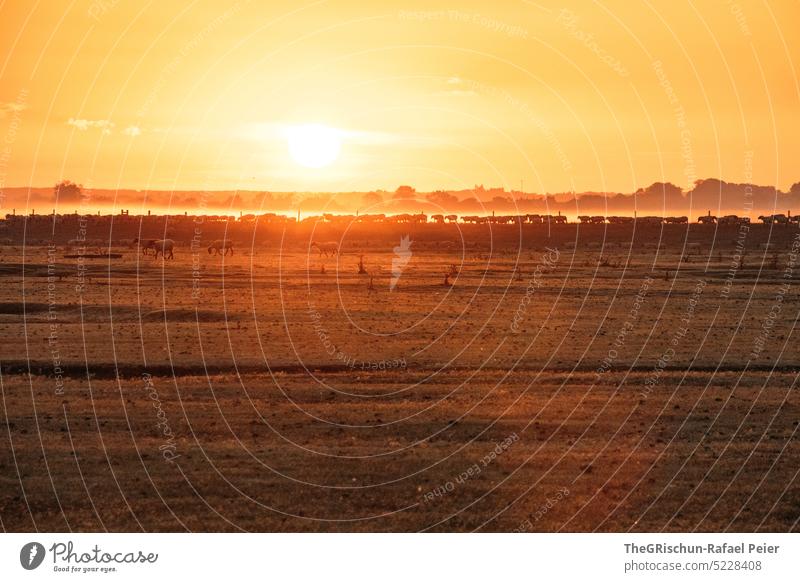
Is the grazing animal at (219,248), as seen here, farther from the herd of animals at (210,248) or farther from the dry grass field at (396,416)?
the dry grass field at (396,416)

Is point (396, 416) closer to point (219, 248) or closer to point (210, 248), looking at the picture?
point (210, 248)

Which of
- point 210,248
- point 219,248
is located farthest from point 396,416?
point 219,248

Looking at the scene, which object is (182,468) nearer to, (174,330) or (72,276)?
(174,330)

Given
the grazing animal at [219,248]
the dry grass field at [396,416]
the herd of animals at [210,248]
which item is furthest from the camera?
the grazing animal at [219,248]

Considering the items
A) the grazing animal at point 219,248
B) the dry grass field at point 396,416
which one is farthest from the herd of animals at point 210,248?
the dry grass field at point 396,416

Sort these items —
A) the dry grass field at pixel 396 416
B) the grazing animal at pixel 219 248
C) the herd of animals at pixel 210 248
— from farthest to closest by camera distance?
1. the grazing animal at pixel 219 248
2. the herd of animals at pixel 210 248
3. the dry grass field at pixel 396 416

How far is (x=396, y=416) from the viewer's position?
23.0 metres

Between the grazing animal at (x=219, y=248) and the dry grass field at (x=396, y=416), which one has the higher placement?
the grazing animal at (x=219, y=248)

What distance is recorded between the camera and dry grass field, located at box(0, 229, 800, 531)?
55.3 feet

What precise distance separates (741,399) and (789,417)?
1896 millimetres

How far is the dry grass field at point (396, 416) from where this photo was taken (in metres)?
16.9

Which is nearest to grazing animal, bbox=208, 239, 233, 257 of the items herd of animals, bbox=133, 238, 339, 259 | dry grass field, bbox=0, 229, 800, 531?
herd of animals, bbox=133, 238, 339, 259

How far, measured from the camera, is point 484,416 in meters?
23.1

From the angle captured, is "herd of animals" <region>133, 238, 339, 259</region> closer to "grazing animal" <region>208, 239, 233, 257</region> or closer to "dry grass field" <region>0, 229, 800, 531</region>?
"grazing animal" <region>208, 239, 233, 257</region>
